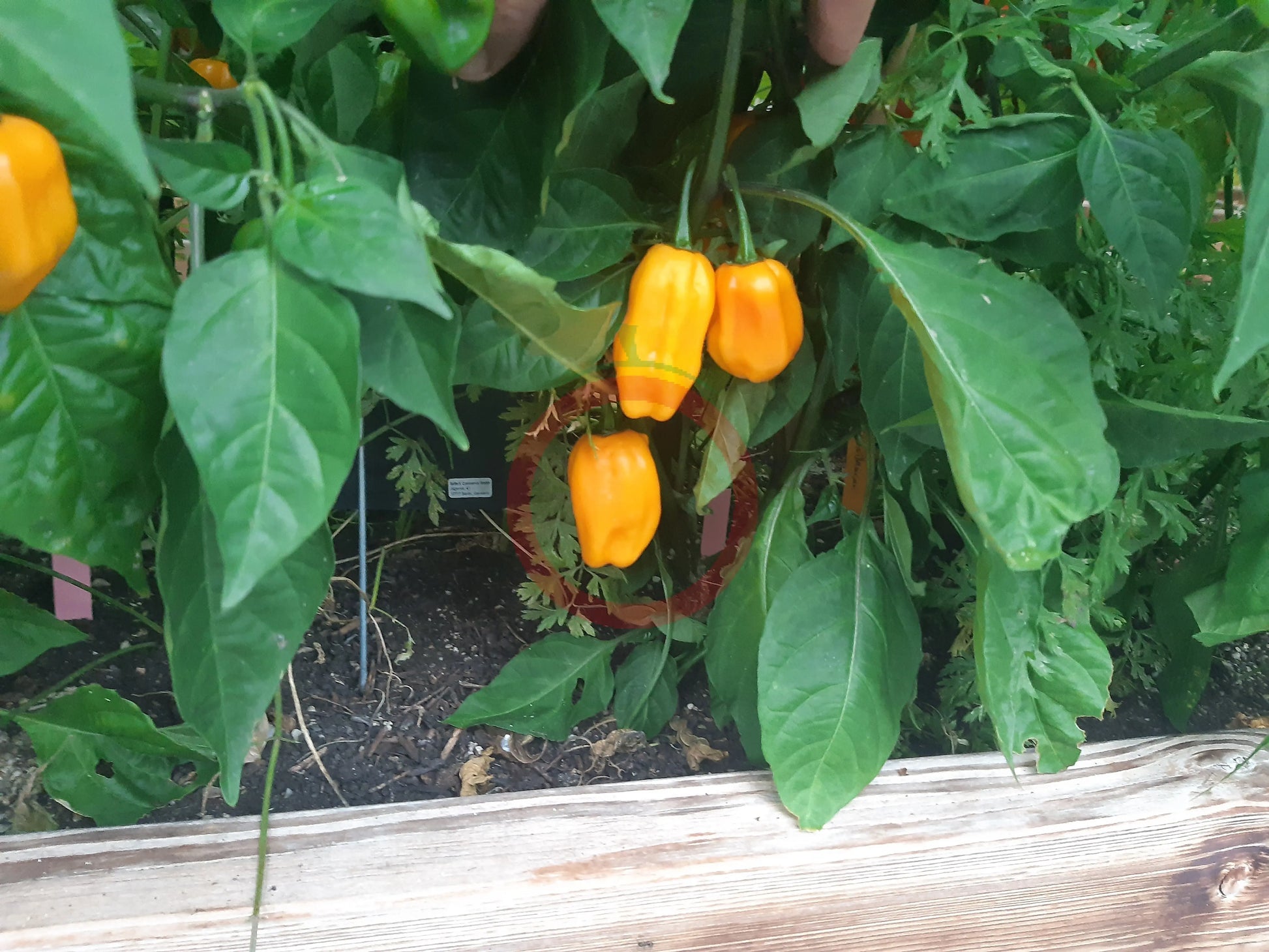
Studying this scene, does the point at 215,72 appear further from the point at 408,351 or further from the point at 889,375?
the point at 889,375

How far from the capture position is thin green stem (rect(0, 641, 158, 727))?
2.00 feet

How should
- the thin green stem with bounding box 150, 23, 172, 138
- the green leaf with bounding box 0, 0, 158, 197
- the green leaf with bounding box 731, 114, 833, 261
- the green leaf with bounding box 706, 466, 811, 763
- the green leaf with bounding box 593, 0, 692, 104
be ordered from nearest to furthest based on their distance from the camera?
the green leaf with bounding box 0, 0, 158, 197 < the green leaf with bounding box 593, 0, 692, 104 < the thin green stem with bounding box 150, 23, 172, 138 < the green leaf with bounding box 731, 114, 833, 261 < the green leaf with bounding box 706, 466, 811, 763

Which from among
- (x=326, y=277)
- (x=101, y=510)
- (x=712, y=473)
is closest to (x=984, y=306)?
(x=712, y=473)

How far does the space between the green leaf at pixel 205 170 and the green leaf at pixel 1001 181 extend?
364 millimetres

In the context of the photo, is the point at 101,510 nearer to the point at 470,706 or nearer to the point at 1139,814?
the point at 470,706

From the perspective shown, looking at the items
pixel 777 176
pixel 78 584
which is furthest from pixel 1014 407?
pixel 78 584

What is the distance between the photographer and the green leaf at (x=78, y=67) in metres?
0.23

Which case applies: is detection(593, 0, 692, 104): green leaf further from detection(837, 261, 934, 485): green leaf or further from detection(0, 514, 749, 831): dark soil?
detection(0, 514, 749, 831): dark soil

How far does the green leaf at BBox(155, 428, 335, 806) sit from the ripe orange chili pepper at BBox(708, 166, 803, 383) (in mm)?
272

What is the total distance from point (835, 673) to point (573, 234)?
351 mm

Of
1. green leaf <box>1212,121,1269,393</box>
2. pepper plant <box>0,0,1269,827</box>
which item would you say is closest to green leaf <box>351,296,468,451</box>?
pepper plant <box>0,0,1269,827</box>

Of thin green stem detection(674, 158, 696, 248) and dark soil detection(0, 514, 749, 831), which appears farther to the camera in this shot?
dark soil detection(0, 514, 749, 831)

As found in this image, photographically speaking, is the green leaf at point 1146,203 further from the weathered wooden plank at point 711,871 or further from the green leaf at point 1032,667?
the weathered wooden plank at point 711,871

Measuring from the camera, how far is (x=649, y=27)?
0.34 m
